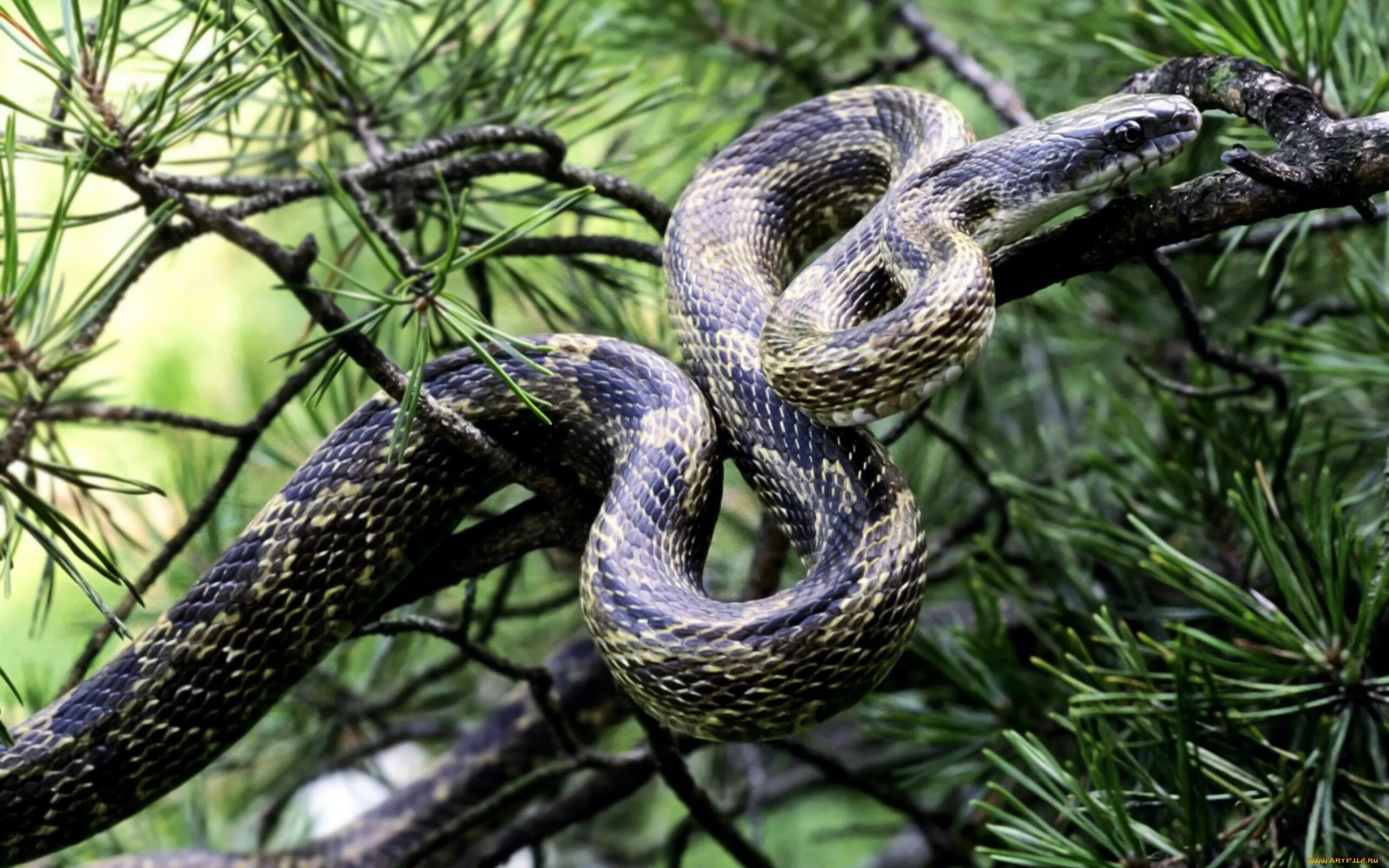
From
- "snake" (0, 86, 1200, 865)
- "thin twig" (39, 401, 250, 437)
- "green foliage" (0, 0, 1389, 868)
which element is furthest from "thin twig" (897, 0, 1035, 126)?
"thin twig" (39, 401, 250, 437)

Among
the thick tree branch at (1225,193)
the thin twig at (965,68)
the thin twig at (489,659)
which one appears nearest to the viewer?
the thick tree branch at (1225,193)

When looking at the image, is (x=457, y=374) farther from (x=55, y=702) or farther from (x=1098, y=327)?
(x=1098, y=327)

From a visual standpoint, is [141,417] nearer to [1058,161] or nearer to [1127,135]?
[1058,161]

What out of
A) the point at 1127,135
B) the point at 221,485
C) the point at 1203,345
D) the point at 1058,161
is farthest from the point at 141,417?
the point at 1203,345

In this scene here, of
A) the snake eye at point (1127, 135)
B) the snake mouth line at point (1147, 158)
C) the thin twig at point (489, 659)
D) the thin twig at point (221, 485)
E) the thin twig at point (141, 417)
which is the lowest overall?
the thin twig at point (489, 659)

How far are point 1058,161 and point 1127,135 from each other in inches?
4.9

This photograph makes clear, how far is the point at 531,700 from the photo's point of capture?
10.6 feet

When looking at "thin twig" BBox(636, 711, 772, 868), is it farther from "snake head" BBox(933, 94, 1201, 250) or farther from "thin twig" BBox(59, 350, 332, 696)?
"snake head" BBox(933, 94, 1201, 250)

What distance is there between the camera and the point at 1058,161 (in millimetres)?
2113

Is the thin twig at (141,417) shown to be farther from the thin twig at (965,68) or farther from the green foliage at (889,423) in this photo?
the thin twig at (965,68)

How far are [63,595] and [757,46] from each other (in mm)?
2857

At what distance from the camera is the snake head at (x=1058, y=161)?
6.73ft

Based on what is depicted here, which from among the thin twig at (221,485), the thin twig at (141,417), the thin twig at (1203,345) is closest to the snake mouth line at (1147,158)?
the thin twig at (1203,345)

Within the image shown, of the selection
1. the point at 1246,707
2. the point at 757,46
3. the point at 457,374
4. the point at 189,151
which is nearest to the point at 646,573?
the point at 457,374
